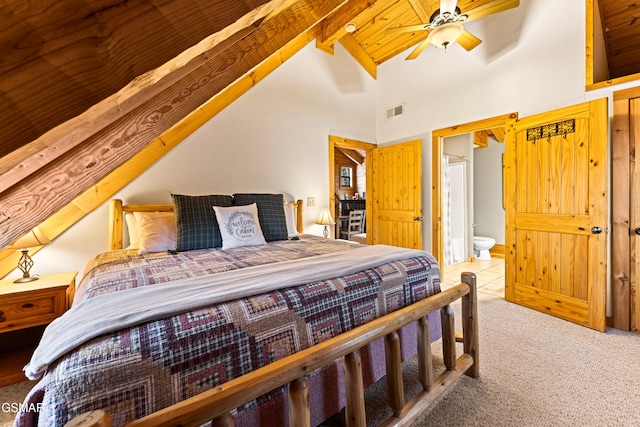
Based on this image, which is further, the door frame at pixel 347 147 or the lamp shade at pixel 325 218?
the door frame at pixel 347 147

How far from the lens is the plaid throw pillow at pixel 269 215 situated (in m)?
2.62

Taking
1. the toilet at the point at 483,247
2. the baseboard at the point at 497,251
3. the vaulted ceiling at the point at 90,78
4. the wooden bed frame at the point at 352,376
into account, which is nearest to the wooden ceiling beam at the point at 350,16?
the vaulted ceiling at the point at 90,78

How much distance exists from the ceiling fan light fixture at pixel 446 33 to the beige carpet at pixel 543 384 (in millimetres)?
2560

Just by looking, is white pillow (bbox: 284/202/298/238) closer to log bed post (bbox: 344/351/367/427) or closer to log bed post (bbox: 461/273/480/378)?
log bed post (bbox: 461/273/480/378)

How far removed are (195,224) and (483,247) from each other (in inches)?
189

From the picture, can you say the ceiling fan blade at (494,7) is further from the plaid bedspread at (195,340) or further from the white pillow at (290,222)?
the white pillow at (290,222)

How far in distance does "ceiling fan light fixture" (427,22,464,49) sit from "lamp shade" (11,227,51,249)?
136 inches

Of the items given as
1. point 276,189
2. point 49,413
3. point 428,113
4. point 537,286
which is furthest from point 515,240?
point 49,413

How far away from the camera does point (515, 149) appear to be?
9.38 feet

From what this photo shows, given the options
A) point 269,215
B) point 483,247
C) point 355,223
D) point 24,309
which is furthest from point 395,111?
point 24,309

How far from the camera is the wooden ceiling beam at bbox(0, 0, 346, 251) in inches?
28.7

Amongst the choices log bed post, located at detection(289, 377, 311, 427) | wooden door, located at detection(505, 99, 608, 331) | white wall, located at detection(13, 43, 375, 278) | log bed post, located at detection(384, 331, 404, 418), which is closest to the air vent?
white wall, located at detection(13, 43, 375, 278)

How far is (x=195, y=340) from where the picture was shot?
907 mm

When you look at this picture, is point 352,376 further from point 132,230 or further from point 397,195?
point 397,195
